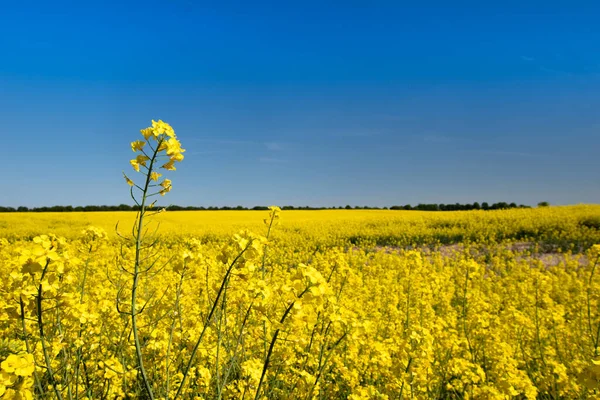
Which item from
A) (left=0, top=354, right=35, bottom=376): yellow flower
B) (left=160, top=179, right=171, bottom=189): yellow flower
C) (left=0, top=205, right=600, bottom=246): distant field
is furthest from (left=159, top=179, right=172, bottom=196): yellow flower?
(left=0, top=205, right=600, bottom=246): distant field

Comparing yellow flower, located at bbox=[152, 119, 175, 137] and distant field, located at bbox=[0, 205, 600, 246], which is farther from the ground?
yellow flower, located at bbox=[152, 119, 175, 137]

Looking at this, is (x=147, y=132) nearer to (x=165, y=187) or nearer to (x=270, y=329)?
(x=165, y=187)

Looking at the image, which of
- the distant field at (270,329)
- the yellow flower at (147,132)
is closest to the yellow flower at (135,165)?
the yellow flower at (147,132)

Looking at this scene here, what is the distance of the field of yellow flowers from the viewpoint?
6.93 feet

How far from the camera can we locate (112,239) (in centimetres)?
1911

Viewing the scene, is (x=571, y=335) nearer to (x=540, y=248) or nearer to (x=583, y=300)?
(x=583, y=300)

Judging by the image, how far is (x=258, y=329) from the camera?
9.45 feet

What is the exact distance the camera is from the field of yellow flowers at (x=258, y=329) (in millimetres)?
2113

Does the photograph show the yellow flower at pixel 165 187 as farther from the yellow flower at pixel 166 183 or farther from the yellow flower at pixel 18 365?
the yellow flower at pixel 18 365

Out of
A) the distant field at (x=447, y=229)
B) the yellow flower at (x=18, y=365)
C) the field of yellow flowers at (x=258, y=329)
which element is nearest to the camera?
the yellow flower at (x=18, y=365)

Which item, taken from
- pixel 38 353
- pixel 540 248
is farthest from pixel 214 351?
pixel 540 248

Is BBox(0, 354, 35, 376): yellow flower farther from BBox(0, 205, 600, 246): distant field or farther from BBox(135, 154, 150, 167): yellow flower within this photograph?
BBox(0, 205, 600, 246): distant field

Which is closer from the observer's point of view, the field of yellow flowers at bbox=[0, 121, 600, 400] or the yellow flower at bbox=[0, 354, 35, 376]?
the yellow flower at bbox=[0, 354, 35, 376]

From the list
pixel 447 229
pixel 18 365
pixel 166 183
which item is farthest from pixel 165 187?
pixel 447 229
